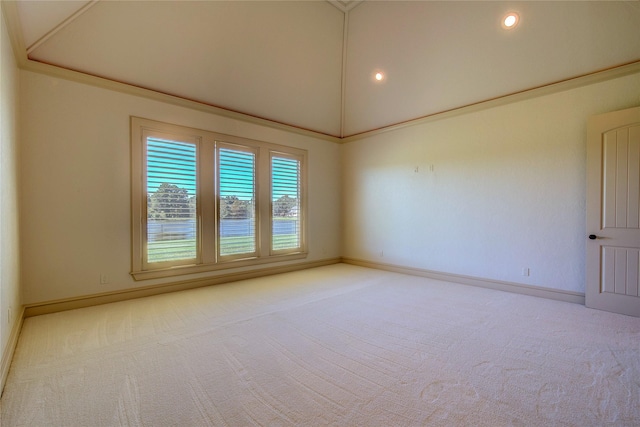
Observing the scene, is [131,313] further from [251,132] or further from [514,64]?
[514,64]

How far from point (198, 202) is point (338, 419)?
3735 millimetres

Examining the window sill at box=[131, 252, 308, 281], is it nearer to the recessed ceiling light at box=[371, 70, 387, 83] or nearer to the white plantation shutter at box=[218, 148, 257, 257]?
the white plantation shutter at box=[218, 148, 257, 257]

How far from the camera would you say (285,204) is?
570cm

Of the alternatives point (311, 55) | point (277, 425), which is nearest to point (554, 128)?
point (311, 55)

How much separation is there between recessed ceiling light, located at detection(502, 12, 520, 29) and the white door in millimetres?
1573

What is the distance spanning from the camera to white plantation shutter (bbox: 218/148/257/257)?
478 centimetres

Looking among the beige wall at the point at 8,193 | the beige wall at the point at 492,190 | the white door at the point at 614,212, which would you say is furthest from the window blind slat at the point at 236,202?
the white door at the point at 614,212

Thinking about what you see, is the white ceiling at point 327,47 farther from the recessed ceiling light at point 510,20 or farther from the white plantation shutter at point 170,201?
the white plantation shutter at point 170,201

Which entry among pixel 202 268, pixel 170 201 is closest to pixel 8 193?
pixel 170 201

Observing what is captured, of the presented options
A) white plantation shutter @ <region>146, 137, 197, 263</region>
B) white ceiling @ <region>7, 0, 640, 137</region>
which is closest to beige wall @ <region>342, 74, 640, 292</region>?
white ceiling @ <region>7, 0, 640, 137</region>

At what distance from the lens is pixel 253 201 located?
518 cm

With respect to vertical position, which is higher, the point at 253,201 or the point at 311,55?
the point at 311,55

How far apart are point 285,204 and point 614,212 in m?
4.87

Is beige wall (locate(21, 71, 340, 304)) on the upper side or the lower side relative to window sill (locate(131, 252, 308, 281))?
upper
